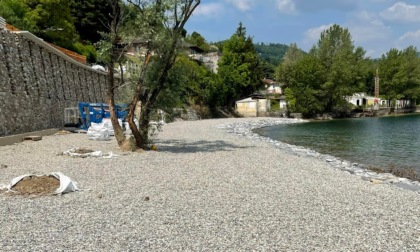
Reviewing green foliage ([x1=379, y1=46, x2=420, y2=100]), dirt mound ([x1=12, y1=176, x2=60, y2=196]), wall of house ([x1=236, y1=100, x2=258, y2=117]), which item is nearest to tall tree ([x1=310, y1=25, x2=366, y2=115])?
green foliage ([x1=379, y1=46, x2=420, y2=100])

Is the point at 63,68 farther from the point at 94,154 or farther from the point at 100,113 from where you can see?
the point at 94,154

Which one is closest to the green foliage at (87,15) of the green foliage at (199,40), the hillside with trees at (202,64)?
the hillside with trees at (202,64)

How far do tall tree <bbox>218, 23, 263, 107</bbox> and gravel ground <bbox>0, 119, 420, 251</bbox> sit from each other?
207 ft

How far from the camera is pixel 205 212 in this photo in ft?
29.0

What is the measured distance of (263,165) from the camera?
16.6 meters

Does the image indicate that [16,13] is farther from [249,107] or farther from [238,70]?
[249,107]

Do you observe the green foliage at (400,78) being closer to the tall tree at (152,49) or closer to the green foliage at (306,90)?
the green foliage at (306,90)

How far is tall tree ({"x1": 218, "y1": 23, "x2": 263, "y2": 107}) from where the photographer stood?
258ft

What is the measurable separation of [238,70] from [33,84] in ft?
184

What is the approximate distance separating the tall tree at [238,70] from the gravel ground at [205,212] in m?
63.2

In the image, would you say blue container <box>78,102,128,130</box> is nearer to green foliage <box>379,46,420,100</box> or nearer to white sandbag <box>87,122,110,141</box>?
white sandbag <box>87,122,110,141</box>

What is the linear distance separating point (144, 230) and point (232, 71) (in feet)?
238

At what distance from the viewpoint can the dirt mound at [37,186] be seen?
10142mm

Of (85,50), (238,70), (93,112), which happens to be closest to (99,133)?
(93,112)
